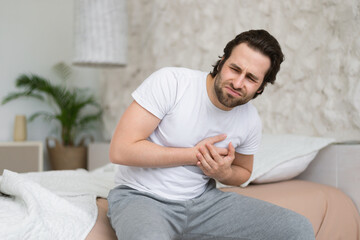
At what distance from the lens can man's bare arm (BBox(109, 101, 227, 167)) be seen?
3.96 ft

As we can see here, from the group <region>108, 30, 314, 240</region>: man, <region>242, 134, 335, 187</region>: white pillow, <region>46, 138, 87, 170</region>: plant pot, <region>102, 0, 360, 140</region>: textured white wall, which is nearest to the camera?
<region>108, 30, 314, 240</region>: man

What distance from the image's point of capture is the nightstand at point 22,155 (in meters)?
3.30

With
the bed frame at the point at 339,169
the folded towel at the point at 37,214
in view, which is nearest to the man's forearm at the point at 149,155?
the folded towel at the point at 37,214

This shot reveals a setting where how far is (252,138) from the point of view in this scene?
1.42 meters

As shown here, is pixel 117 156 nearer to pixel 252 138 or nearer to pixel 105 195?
pixel 105 195

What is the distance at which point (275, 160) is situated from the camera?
75.1 inches

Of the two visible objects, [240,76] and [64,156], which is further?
[64,156]

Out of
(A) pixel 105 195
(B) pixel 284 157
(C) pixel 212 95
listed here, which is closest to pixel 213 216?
(C) pixel 212 95

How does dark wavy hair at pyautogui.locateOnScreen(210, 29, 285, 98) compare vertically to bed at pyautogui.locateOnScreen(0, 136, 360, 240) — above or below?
above

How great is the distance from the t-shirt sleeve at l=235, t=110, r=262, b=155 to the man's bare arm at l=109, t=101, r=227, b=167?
210mm

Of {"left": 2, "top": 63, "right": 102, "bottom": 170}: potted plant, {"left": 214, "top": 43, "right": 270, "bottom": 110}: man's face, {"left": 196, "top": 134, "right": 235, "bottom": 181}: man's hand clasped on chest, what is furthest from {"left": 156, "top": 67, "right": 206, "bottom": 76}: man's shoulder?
{"left": 2, "top": 63, "right": 102, "bottom": 170}: potted plant

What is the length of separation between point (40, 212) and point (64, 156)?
106 inches

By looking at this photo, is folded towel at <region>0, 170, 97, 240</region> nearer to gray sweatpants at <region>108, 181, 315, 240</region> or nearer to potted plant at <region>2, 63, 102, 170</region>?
gray sweatpants at <region>108, 181, 315, 240</region>

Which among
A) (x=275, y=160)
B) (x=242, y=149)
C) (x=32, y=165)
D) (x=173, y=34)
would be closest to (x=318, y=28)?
(x=275, y=160)
